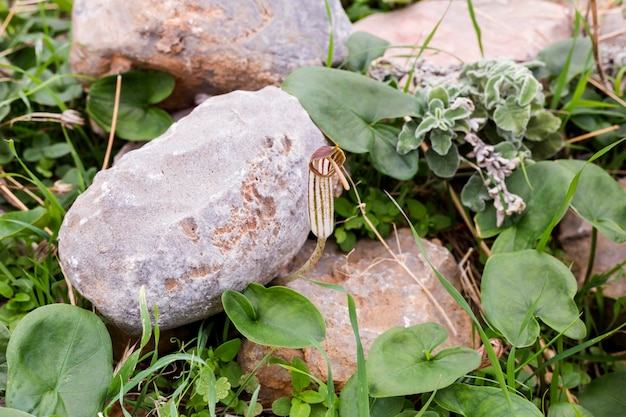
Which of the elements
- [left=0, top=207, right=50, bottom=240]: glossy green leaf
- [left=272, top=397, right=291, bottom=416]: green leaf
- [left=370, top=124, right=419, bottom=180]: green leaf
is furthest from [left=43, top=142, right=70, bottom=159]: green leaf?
[left=272, top=397, right=291, bottom=416]: green leaf

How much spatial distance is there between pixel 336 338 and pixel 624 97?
4.80ft

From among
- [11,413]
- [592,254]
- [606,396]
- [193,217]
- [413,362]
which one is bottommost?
[606,396]

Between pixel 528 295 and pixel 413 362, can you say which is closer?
pixel 413 362

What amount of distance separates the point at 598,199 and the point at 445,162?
0.46 m

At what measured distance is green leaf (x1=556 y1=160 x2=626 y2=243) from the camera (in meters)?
1.83

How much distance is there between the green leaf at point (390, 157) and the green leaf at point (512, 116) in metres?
0.29

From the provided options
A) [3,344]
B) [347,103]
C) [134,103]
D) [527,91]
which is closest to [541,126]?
[527,91]

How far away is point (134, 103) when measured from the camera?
2107 millimetres

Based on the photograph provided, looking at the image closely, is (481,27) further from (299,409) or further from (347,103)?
(299,409)

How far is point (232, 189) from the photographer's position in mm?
1542

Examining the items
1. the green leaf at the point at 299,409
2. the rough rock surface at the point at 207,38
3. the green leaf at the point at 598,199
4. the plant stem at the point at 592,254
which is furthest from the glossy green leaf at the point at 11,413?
the plant stem at the point at 592,254

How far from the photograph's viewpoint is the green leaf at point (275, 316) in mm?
1442

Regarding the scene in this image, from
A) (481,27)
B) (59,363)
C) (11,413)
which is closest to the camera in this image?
(11,413)

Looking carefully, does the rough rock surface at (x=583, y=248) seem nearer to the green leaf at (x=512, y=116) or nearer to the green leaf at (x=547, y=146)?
the green leaf at (x=547, y=146)
